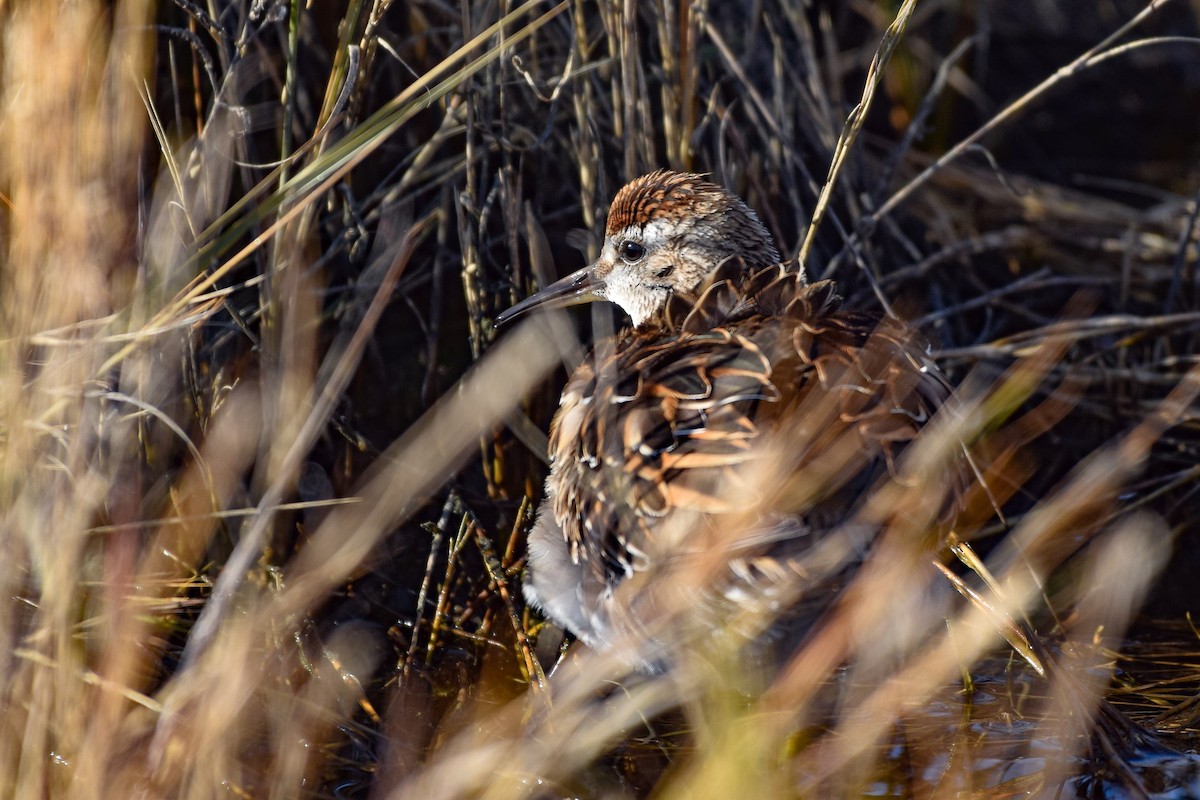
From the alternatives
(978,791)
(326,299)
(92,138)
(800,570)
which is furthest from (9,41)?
(978,791)

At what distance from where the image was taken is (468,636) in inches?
143

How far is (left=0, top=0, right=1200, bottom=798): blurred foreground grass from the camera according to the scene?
259cm

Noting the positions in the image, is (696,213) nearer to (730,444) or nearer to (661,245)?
(661,245)

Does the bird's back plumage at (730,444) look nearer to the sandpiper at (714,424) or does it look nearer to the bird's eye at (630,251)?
the sandpiper at (714,424)

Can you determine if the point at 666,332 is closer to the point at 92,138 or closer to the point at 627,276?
the point at 627,276

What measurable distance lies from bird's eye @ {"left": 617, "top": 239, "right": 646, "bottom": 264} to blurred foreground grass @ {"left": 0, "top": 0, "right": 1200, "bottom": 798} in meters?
0.26

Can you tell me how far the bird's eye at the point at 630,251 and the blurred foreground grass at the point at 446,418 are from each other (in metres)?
0.26

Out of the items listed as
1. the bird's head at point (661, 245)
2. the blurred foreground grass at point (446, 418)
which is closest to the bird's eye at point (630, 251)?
the bird's head at point (661, 245)

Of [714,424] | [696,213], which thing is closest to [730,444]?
[714,424]

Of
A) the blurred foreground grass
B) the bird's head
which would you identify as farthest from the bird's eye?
the blurred foreground grass

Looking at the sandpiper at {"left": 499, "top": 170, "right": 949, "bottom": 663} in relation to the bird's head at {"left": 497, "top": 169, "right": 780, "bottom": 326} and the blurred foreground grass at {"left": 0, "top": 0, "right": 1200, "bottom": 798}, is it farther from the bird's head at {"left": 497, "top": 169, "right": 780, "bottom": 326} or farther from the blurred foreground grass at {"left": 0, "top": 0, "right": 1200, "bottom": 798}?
the blurred foreground grass at {"left": 0, "top": 0, "right": 1200, "bottom": 798}

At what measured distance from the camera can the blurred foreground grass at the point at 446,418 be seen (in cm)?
259

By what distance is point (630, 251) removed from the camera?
392cm

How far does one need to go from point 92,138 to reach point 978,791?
7.72 ft
